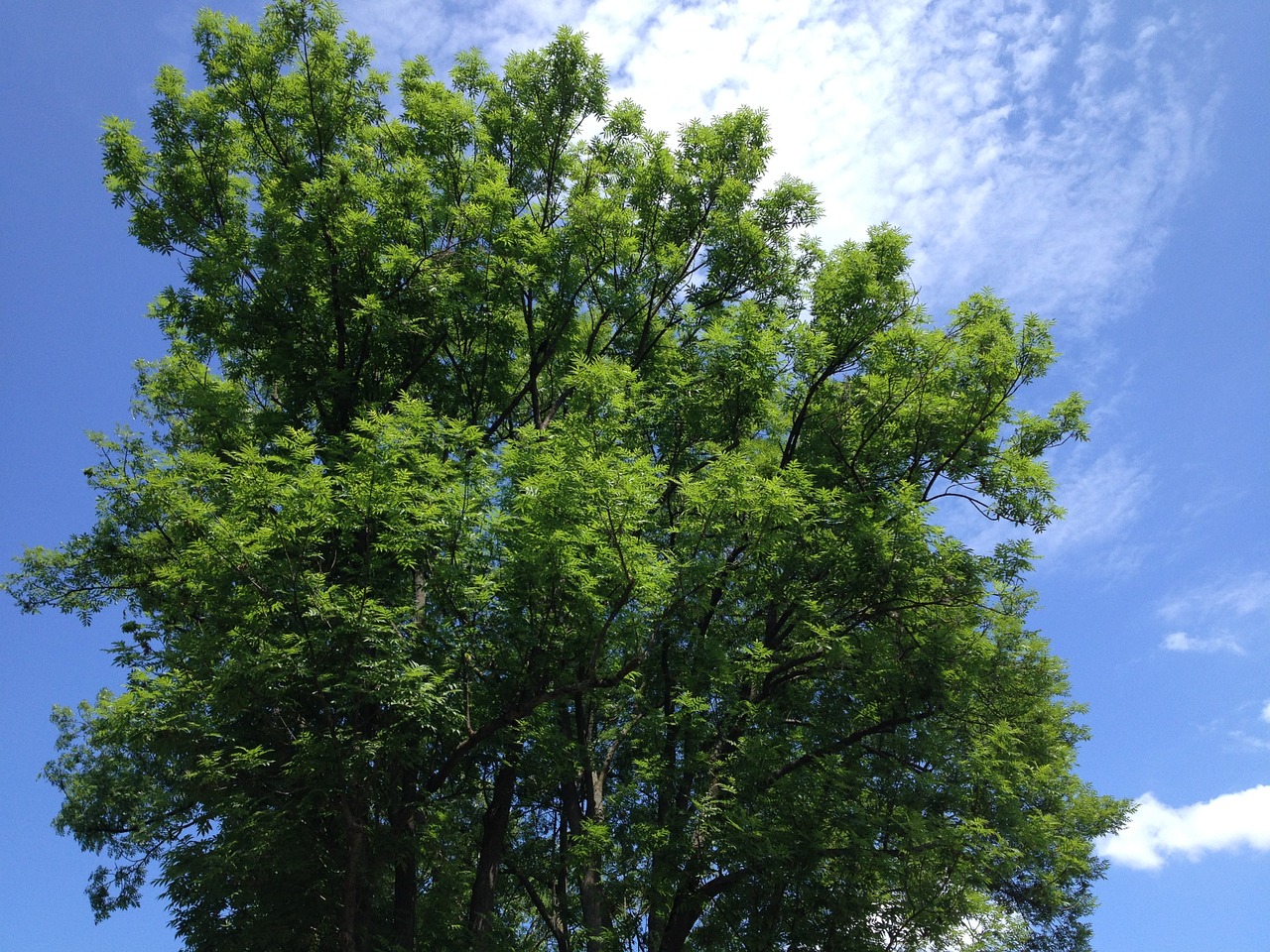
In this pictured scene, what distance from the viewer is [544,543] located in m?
9.38

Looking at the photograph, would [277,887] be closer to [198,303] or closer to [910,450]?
[198,303]

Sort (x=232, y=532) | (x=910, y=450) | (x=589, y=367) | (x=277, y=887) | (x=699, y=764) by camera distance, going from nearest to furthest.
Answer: (x=232, y=532)
(x=277, y=887)
(x=589, y=367)
(x=699, y=764)
(x=910, y=450)

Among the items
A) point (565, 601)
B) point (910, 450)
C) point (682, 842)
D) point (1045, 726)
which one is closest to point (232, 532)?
point (565, 601)

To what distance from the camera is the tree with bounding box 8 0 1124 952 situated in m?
9.72

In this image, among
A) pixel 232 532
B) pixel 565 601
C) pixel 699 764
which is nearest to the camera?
pixel 232 532

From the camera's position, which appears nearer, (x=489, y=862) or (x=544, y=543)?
(x=544, y=543)

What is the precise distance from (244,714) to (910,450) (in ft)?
33.0

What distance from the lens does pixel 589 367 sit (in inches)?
454

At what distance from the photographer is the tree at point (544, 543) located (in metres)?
9.72

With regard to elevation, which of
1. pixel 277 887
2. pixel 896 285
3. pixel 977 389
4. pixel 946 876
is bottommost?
pixel 277 887

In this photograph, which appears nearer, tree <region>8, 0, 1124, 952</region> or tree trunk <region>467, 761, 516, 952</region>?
tree <region>8, 0, 1124, 952</region>

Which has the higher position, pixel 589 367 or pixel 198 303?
pixel 198 303

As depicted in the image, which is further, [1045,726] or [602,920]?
[1045,726]

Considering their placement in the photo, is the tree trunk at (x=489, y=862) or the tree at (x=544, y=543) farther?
the tree trunk at (x=489, y=862)
